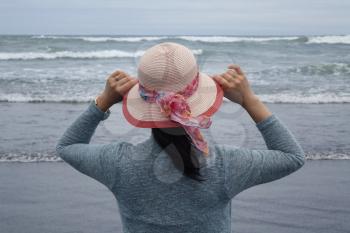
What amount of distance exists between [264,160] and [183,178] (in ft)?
0.83

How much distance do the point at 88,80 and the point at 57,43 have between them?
17810 mm

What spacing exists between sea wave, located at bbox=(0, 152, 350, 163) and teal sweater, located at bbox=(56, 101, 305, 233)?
15.7ft

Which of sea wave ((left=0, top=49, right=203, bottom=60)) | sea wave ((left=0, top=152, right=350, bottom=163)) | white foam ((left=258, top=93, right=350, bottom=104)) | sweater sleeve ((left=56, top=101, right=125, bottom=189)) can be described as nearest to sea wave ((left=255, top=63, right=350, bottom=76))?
white foam ((left=258, top=93, right=350, bottom=104))

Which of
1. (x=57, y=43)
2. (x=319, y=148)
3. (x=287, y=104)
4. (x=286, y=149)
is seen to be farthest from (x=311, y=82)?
(x=57, y=43)

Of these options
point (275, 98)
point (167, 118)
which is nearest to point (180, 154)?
point (167, 118)

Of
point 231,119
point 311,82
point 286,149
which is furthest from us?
point 311,82

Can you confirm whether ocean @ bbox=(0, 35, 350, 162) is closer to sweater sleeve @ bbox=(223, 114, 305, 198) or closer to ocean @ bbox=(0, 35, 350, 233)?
ocean @ bbox=(0, 35, 350, 233)

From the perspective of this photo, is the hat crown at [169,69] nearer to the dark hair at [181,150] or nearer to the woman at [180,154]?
the woman at [180,154]

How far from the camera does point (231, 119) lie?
953 centimetres

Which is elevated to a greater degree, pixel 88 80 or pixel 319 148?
pixel 319 148

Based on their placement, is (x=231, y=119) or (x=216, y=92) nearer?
(x=216, y=92)

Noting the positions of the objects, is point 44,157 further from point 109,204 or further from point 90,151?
point 90,151

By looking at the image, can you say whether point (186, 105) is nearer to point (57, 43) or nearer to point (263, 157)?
→ point (263, 157)

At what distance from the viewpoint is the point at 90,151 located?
1.70 meters
